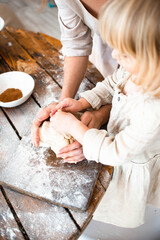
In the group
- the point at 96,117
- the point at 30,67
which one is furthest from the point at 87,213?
the point at 30,67

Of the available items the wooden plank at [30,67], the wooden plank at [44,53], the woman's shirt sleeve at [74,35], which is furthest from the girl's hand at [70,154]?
the woman's shirt sleeve at [74,35]

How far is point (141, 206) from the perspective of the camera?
2.93 feet

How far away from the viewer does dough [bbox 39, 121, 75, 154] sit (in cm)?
85

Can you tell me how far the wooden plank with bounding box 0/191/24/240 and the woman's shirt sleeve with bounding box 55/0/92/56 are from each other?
0.82m

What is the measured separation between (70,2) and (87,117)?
572 millimetres

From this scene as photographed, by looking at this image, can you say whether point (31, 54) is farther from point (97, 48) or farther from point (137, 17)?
point (137, 17)

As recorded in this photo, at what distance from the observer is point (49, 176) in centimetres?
77

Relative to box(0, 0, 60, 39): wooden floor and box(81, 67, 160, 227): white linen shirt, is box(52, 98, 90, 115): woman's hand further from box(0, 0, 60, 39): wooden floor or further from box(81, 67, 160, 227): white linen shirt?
box(0, 0, 60, 39): wooden floor

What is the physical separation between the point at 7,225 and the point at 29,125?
447mm

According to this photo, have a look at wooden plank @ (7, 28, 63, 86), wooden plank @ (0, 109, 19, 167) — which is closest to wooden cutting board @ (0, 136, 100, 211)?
wooden plank @ (0, 109, 19, 167)

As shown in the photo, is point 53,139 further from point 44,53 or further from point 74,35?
point 44,53

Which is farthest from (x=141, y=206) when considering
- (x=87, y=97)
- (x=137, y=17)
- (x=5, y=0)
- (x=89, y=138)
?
(x=5, y=0)

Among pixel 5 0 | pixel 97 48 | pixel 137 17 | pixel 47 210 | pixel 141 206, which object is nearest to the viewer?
pixel 137 17

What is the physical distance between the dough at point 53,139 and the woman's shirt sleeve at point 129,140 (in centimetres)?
14
